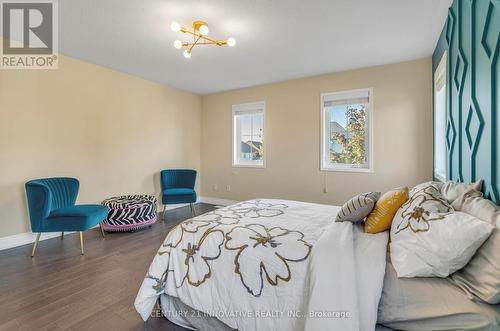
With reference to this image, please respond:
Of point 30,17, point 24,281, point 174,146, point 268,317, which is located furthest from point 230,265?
point 174,146

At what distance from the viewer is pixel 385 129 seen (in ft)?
12.6

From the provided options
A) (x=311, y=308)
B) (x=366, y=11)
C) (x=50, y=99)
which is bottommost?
(x=311, y=308)

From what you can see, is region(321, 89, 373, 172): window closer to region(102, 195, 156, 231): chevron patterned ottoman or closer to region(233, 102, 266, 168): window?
region(233, 102, 266, 168): window

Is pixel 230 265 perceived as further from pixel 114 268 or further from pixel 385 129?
pixel 385 129

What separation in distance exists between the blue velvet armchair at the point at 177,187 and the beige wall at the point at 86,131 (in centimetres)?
29

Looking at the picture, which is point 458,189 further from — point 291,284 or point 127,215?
point 127,215

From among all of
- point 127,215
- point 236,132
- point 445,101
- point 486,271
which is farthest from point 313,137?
point 486,271

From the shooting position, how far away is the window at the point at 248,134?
16.8ft

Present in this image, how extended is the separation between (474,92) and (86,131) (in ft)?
14.9

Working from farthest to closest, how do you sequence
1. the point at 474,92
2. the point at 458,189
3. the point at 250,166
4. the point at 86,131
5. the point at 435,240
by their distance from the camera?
the point at 250,166 → the point at 86,131 → the point at 474,92 → the point at 458,189 → the point at 435,240

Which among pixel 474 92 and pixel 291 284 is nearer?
pixel 291 284

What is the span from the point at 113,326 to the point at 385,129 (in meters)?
4.06

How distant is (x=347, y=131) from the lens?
→ 4215mm

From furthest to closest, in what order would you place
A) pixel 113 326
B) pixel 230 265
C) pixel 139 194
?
pixel 139 194 → pixel 113 326 → pixel 230 265
